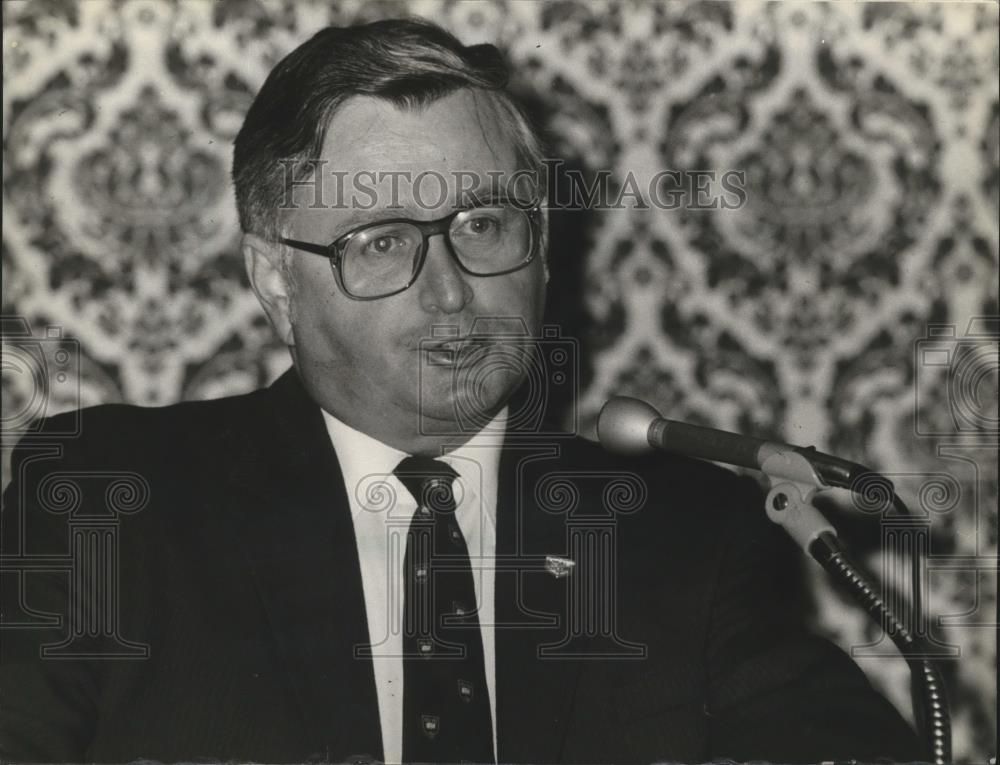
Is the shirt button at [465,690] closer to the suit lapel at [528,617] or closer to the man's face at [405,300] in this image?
the suit lapel at [528,617]

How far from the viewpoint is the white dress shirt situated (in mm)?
1751

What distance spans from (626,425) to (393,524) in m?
0.35

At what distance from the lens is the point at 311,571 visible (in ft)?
5.75

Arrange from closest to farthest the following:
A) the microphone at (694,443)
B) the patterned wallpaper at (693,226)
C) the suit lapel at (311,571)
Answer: the microphone at (694,443)
the suit lapel at (311,571)
the patterned wallpaper at (693,226)

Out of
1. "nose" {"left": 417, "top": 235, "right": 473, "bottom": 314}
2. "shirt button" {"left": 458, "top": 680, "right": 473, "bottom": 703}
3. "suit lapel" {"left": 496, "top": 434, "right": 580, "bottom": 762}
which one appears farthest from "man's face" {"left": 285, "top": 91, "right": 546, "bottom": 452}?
"shirt button" {"left": 458, "top": 680, "right": 473, "bottom": 703}

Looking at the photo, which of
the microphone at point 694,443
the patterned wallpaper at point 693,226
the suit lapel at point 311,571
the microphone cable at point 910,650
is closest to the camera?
the microphone cable at point 910,650

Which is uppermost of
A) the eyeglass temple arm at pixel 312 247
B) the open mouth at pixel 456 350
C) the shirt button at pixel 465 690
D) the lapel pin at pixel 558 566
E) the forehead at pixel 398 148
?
the forehead at pixel 398 148

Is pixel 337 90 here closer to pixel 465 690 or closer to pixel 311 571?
pixel 311 571

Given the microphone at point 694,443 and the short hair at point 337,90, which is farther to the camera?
the short hair at point 337,90

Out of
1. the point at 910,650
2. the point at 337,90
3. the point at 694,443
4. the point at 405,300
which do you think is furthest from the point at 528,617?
the point at 337,90

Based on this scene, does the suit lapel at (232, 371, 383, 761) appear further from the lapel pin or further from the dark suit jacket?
the lapel pin

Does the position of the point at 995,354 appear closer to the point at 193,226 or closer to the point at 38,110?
the point at 193,226

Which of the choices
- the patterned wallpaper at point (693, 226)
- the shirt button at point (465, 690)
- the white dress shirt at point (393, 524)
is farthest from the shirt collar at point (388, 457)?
the shirt button at point (465, 690)

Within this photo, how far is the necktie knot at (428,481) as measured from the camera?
179cm
